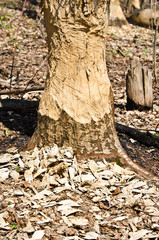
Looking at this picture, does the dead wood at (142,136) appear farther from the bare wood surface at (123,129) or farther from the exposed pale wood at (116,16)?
the exposed pale wood at (116,16)

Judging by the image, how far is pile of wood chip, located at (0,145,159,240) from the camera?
6.98 feet

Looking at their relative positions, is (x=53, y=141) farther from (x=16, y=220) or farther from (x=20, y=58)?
(x=20, y=58)

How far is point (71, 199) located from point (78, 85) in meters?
1.10

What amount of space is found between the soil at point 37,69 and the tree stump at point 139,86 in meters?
0.18

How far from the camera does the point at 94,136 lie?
291 centimetres

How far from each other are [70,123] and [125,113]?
2.54 m

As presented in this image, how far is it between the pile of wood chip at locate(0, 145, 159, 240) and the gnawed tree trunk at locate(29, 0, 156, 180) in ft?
0.56

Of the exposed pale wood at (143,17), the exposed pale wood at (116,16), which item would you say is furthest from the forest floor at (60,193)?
the exposed pale wood at (143,17)

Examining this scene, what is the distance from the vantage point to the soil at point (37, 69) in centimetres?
369

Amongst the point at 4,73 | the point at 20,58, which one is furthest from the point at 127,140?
the point at 20,58

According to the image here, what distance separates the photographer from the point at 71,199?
8.04 ft

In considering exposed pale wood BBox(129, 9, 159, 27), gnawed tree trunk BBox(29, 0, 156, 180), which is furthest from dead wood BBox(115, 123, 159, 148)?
exposed pale wood BBox(129, 9, 159, 27)

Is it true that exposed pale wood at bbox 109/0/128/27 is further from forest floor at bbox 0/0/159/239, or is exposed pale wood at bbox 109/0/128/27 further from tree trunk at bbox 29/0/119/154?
tree trunk at bbox 29/0/119/154

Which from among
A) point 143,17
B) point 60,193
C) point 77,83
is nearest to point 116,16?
point 143,17
